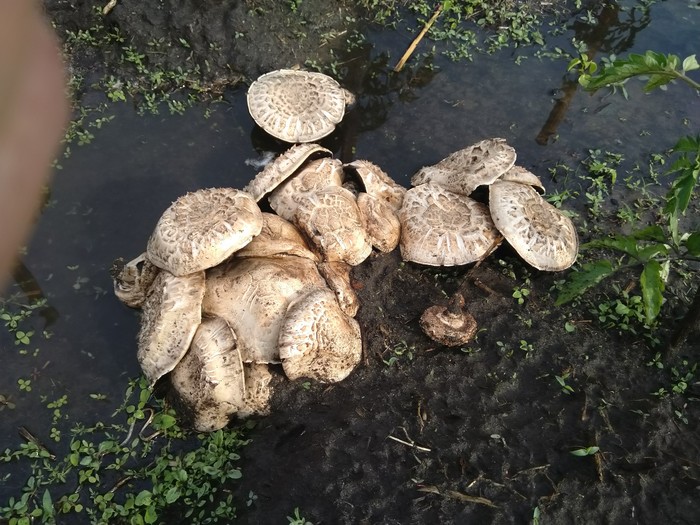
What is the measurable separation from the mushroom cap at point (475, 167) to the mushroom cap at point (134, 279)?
3.38m

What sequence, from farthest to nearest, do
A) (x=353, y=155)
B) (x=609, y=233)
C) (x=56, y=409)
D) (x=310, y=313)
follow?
(x=353, y=155) → (x=609, y=233) → (x=56, y=409) → (x=310, y=313)

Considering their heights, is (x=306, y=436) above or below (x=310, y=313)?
below

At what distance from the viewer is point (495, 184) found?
254 inches

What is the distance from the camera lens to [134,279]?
6.12m

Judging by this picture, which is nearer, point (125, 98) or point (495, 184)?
point (495, 184)

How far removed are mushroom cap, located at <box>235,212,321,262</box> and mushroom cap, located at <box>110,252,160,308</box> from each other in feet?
3.26

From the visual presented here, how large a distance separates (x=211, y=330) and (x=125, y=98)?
4.69m

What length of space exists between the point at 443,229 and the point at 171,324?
3.02m

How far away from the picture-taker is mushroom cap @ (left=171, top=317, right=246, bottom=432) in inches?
210

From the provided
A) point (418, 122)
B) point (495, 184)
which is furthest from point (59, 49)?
point (495, 184)

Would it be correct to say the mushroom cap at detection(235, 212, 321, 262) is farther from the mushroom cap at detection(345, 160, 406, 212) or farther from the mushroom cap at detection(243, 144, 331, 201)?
the mushroom cap at detection(345, 160, 406, 212)

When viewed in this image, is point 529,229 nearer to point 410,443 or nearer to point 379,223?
point 379,223

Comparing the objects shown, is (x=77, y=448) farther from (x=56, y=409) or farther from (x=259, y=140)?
(x=259, y=140)

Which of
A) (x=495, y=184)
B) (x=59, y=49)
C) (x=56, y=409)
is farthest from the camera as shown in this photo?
(x=59, y=49)
